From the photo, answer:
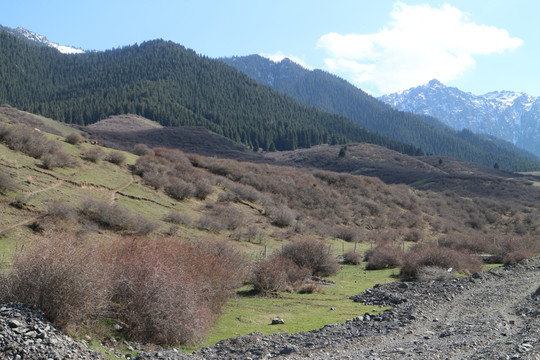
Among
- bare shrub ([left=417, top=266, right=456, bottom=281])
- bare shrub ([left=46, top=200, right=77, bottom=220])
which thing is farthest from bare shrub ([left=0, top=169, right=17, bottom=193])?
bare shrub ([left=417, top=266, right=456, bottom=281])

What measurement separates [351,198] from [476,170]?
97397 mm

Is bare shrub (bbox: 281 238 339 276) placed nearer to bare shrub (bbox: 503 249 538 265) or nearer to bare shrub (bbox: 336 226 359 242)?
bare shrub (bbox: 503 249 538 265)

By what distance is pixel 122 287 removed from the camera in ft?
36.7

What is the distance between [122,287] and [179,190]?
25369 mm

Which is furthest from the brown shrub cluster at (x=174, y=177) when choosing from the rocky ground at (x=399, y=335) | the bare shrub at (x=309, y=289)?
the rocky ground at (x=399, y=335)

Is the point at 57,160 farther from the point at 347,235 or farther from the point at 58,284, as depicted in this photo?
the point at 347,235

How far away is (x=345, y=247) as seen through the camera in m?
37.9

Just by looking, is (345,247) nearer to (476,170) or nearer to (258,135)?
(476,170)

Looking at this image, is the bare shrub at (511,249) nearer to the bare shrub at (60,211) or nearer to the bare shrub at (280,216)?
the bare shrub at (280,216)

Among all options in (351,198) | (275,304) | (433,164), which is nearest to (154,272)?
(275,304)

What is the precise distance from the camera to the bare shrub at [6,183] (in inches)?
846

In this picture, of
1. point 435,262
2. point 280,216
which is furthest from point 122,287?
point 280,216

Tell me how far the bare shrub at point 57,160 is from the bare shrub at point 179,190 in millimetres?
7737

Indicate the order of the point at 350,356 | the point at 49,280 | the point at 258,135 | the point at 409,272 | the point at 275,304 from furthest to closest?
the point at 258,135, the point at 409,272, the point at 275,304, the point at 350,356, the point at 49,280
